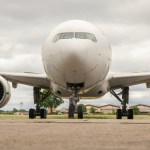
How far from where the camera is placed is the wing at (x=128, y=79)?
806 inches

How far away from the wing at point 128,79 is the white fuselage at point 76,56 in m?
2.57

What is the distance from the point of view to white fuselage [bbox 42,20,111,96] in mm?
15117

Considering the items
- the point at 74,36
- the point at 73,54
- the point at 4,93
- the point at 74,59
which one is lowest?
the point at 4,93

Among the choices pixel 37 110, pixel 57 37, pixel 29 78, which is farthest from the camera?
pixel 37 110

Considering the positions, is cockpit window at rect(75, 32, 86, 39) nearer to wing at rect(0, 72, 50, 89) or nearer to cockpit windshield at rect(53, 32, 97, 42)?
cockpit windshield at rect(53, 32, 97, 42)

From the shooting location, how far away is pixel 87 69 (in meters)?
15.9

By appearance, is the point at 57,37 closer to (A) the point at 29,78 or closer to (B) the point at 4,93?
(B) the point at 4,93

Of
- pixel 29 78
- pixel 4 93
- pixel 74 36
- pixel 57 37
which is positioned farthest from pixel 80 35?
pixel 29 78

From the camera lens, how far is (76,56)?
14.8 m

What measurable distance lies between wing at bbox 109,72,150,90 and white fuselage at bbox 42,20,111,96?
8.42 ft

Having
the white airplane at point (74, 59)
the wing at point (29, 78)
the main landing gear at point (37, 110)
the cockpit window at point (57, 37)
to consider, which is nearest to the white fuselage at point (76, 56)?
the white airplane at point (74, 59)

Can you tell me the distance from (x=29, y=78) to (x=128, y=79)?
5061mm

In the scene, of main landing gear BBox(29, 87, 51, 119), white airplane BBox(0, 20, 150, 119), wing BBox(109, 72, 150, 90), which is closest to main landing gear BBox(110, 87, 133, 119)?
wing BBox(109, 72, 150, 90)

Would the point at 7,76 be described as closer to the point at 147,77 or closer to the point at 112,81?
the point at 112,81
